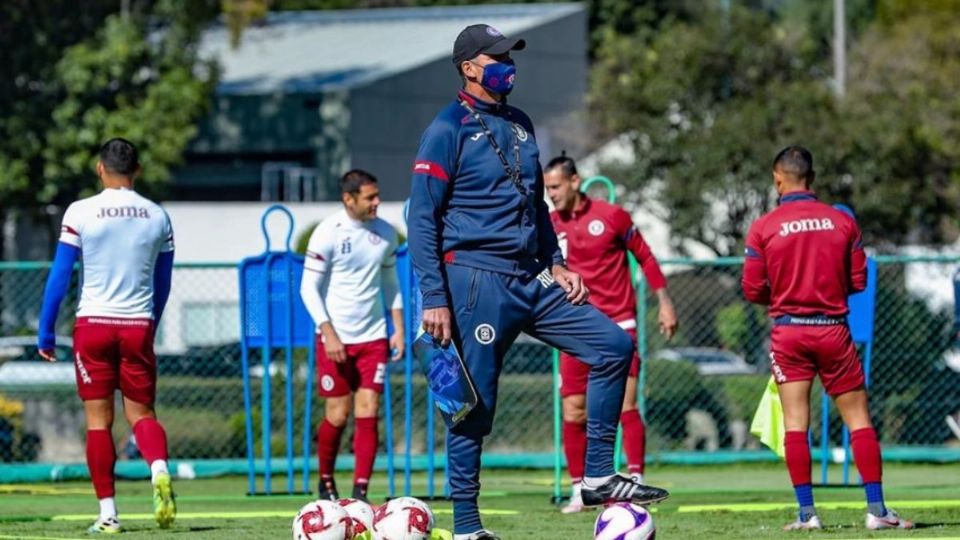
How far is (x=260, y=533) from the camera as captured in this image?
1008cm

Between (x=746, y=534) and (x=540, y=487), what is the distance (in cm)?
482

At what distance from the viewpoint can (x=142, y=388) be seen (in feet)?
33.8

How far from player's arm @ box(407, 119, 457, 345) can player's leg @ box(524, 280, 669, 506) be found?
489 mm

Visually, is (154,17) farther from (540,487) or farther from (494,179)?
(494,179)

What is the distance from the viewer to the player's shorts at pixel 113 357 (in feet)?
33.3

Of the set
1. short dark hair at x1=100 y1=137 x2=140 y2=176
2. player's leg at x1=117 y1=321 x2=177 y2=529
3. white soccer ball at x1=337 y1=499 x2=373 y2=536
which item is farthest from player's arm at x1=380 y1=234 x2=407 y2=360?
white soccer ball at x1=337 y1=499 x2=373 y2=536

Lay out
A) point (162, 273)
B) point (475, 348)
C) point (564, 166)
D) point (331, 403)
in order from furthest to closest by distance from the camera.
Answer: point (331, 403), point (564, 166), point (162, 273), point (475, 348)

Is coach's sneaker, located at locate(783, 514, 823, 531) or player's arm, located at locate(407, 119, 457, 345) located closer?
player's arm, located at locate(407, 119, 457, 345)

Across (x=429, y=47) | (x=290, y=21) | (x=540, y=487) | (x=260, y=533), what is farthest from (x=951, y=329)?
(x=290, y=21)

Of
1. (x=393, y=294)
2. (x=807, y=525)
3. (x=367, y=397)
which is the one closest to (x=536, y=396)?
(x=393, y=294)

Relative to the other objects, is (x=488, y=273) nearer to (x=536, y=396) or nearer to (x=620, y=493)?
(x=620, y=493)

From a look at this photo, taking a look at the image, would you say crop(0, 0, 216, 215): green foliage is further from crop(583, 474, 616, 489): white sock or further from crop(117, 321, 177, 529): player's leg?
crop(583, 474, 616, 489): white sock

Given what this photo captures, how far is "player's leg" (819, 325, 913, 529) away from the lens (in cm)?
995

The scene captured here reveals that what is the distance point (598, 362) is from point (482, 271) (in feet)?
2.31
